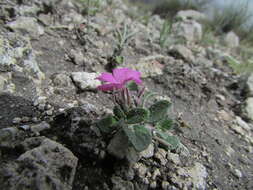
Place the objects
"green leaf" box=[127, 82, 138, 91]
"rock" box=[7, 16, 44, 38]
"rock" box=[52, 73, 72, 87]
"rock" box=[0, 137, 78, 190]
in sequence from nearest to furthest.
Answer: "rock" box=[0, 137, 78, 190] < "green leaf" box=[127, 82, 138, 91] < "rock" box=[52, 73, 72, 87] < "rock" box=[7, 16, 44, 38]

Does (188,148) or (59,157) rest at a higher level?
(59,157)

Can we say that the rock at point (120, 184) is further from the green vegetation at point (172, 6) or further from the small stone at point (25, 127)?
the green vegetation at point (172, 6)

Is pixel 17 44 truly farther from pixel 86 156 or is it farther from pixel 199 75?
pixel 199 75

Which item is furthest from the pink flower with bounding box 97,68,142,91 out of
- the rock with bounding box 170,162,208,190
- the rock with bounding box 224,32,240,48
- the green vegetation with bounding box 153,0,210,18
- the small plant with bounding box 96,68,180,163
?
the green vegetation with bounding box 153,0,210,18

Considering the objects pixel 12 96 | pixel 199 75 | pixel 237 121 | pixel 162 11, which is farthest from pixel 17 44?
pixel 162 11

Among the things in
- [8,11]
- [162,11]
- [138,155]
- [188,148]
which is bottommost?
[188,148]

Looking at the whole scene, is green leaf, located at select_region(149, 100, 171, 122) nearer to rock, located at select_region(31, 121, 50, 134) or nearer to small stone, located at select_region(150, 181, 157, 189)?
small stone, located at select_region(150, 181, 157, 189)

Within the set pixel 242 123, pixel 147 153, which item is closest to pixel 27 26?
pixel 147 153

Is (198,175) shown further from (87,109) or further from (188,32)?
(188,32)
